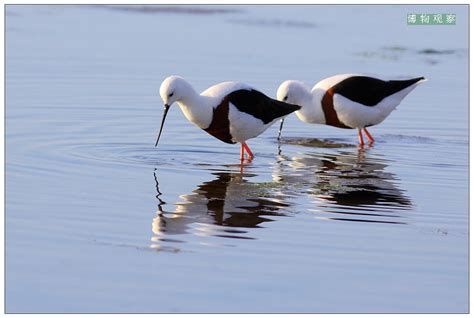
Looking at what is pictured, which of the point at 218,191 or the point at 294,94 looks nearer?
the point at 218,191

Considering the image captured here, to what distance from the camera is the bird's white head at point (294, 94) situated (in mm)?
12859

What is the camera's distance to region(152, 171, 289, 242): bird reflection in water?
26.9ft

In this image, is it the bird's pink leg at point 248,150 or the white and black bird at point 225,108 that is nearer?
the white and black bird at point 225,108

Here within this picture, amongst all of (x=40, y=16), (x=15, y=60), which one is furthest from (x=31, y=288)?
(x=40, y=16)

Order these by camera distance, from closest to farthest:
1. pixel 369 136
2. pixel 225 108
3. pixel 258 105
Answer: pixel 225 108
pixel 258 105
pixel 369 136

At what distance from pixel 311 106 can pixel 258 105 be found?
5.16 ft

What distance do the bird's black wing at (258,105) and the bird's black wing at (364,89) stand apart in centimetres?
111

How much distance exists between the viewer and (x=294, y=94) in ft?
42.2

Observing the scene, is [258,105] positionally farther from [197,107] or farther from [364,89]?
[364,89]

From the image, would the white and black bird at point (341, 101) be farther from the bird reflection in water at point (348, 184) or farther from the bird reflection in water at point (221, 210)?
the bird reflection in water at point (221, 210)

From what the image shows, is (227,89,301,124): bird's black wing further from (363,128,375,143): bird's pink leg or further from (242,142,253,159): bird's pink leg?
(363,128,375,143): bird's pink leg

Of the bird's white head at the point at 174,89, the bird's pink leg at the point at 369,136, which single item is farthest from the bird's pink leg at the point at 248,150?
the bird's pink leg at the point at 369,136

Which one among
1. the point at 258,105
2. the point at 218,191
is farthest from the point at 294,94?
the point at 218,191

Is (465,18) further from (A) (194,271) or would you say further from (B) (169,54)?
(A) (194,271)
